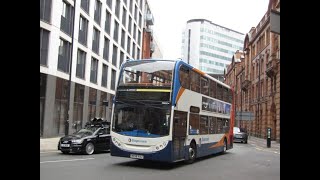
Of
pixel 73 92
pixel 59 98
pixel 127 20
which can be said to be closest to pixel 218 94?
pixel 59 98

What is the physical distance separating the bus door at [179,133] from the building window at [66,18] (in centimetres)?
1644

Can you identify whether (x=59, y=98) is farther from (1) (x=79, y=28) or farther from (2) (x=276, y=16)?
(2) (x=276, y=16)

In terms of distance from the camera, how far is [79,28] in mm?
32406

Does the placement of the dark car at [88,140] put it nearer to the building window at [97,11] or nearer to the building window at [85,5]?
the building window at [85,5]

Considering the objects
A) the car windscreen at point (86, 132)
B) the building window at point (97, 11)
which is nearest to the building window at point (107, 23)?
the building window at point (97, 11)

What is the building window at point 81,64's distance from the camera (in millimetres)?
32409

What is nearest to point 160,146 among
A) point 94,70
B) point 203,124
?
point 203,124

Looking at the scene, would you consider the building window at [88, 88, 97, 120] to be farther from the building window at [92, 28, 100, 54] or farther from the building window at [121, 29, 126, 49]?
the building window at [121, 29, 126, 49]

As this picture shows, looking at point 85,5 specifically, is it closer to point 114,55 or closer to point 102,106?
point 102,106

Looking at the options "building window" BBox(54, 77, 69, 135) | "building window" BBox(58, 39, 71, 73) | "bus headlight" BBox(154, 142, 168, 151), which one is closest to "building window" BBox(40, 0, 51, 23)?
"building window" BBox(58, 39, 71, 73)

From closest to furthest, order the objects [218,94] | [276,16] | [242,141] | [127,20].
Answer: [276,16] → [218,94] → [242,141] → [127,20]

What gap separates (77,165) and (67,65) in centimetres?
1707
